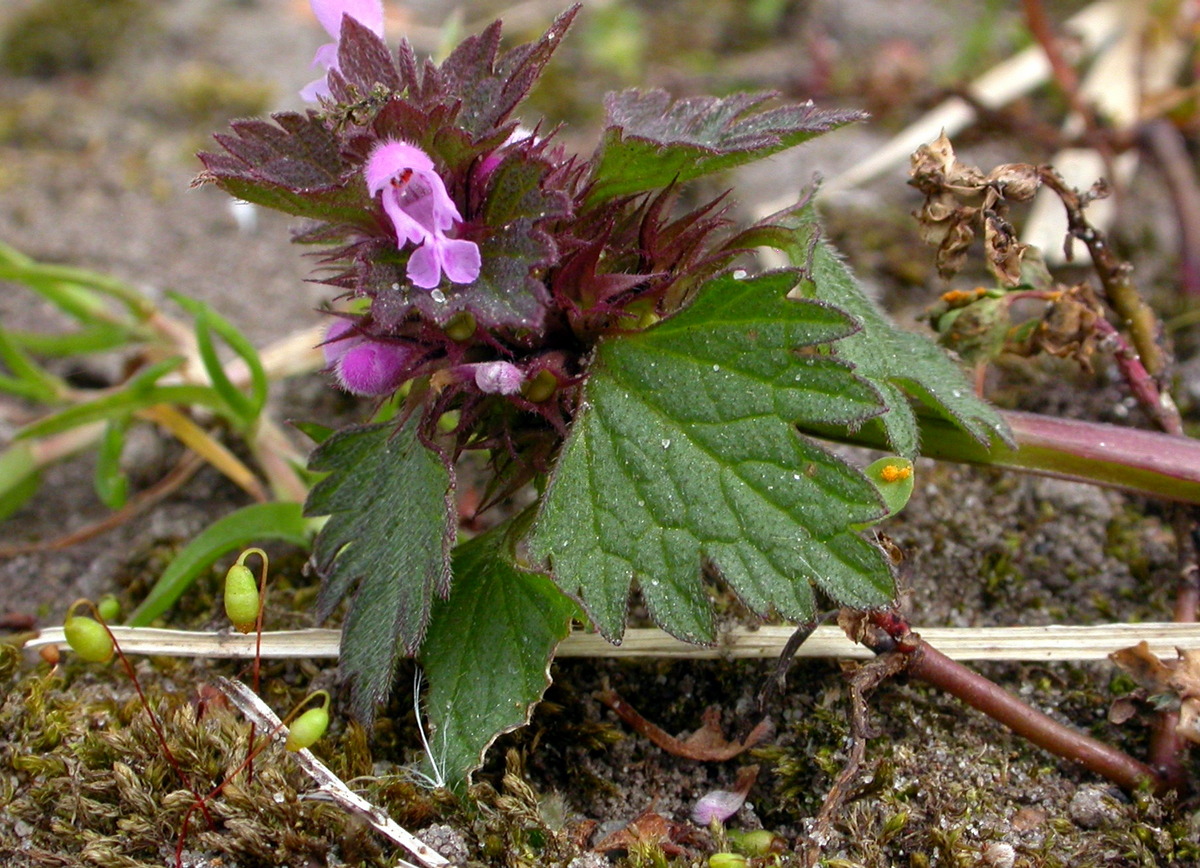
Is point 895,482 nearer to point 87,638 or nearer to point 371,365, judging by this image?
point 371,365

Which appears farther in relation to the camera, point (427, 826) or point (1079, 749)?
point (1079, 749)

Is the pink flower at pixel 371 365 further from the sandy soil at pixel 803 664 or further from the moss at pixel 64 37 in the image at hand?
the moss at pixel 64 37

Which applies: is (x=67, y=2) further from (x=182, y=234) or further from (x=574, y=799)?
(x=574, y=799)

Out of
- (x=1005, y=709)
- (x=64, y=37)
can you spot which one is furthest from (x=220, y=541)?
(x=64, y=37)

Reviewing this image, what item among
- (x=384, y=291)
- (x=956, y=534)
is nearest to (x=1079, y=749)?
(x=956, y=534)

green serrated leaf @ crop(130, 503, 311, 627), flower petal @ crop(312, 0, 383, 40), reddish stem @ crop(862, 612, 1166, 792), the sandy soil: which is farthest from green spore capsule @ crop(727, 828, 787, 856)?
flower petal @ crop(312, 0, 383, 40)

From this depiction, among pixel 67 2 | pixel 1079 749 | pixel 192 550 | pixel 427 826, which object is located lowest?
pixel 1079 749

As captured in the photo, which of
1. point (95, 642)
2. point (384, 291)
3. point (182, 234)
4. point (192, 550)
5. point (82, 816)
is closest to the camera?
point (384, 291)
